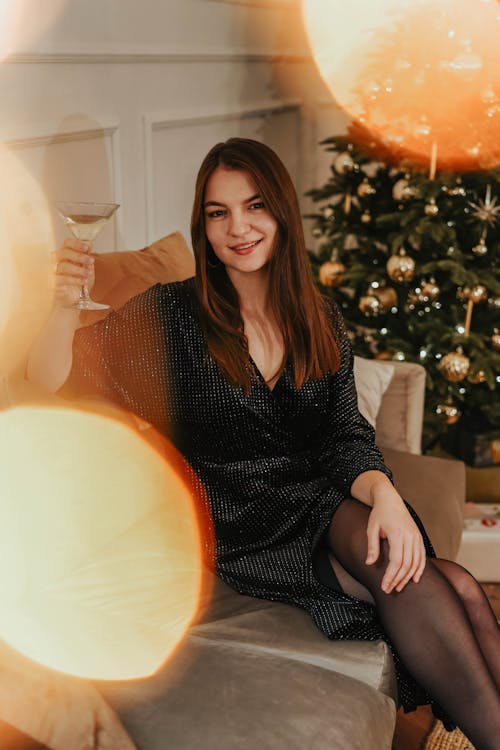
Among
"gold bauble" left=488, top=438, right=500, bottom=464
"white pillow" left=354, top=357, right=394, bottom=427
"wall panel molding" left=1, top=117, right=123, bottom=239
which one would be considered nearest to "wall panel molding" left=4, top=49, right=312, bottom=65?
"wall panel molding" left=1, top=117, right=123, bottom=239

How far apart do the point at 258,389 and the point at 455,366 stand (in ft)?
4.95

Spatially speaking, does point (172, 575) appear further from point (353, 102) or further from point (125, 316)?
point (353, 102)

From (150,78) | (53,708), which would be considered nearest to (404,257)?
(150,78)

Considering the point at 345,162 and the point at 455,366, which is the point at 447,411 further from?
the point at 345,162

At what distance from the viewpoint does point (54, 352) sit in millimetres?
1545

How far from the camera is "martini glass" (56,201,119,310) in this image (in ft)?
4.98

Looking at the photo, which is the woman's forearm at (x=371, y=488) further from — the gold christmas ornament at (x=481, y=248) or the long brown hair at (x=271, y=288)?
the gold christmas ornament at (x=481, y=248)

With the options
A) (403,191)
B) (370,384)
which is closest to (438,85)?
(403,191)

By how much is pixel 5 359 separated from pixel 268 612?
0.71 metres

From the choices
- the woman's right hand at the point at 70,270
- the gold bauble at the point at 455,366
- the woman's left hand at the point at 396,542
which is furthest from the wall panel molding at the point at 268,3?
the woman's left hand at the point at 396,542

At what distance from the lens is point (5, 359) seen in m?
1.63

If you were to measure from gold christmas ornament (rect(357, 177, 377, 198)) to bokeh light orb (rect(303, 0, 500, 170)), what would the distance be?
17 centimetres

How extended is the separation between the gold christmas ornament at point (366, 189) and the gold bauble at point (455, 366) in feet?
2.33

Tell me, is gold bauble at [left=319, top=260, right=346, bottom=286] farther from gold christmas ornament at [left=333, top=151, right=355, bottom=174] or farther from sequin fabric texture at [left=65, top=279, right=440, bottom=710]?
sequin fabric texture at [left=65, top=279, right=440, bottom=710]
